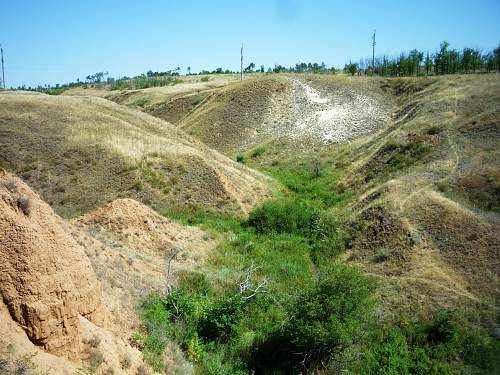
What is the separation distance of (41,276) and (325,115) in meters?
46.5

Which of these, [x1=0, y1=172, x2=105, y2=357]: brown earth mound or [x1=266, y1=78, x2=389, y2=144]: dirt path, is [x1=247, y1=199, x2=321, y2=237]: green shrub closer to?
[x1=0, y1=172, x2=105, y2=357]: brown earth mound

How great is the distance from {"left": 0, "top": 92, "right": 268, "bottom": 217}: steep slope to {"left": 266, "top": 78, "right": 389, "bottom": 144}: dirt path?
16600 mm

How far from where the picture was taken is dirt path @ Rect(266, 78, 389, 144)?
48.4m

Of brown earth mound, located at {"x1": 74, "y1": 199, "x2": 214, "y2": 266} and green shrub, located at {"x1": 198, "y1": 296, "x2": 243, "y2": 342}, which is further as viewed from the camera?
brown earth mound, located at {"x1": 74, "y1": 199, "x2": 214, "y2": 266}

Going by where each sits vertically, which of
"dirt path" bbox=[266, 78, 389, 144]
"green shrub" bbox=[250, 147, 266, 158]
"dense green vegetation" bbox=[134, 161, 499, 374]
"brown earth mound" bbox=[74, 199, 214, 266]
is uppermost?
"dirt path" bbox=[266, 78, 389, 144]

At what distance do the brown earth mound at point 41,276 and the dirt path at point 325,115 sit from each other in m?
38.6

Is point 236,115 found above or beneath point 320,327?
above

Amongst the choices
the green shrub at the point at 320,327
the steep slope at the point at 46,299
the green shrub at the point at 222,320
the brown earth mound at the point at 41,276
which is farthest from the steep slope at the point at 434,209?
the brown earth mound at the point at 41,276

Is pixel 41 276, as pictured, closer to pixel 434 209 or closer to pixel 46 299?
pixel 46 299

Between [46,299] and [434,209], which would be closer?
[46,299]

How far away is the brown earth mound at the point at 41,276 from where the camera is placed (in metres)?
9.08

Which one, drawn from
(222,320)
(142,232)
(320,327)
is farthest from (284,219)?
(320,327)

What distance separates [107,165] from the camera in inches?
1133

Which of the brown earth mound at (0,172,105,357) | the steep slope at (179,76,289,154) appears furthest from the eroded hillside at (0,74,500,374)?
the steep slope at (179,76,289,154)
